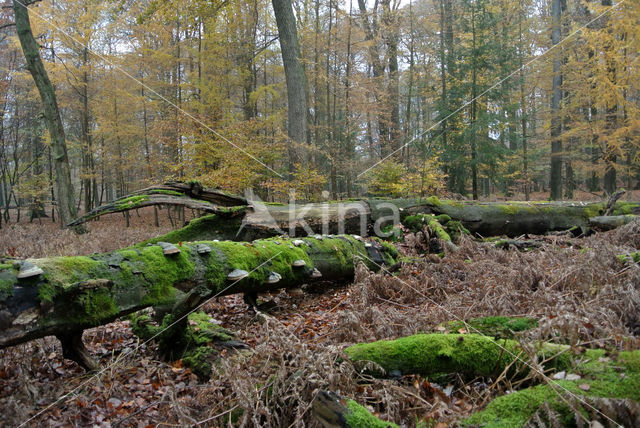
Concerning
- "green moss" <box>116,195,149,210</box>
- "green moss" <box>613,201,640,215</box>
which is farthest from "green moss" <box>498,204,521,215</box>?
"green moss" <box>116,195,149,210</box>

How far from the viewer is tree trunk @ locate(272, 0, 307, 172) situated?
38.2ft

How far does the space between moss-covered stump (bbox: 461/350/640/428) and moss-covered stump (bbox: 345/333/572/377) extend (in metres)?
0.29

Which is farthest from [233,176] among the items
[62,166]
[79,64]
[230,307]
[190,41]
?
[79,64]

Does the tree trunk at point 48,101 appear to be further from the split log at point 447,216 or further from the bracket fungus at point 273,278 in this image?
the bracket fungus at point 273,278

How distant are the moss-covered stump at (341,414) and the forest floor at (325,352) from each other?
0.56ft

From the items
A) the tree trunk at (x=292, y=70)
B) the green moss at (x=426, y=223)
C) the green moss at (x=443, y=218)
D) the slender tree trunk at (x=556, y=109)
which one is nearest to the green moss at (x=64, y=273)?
the green moss at (x=426, y=223)

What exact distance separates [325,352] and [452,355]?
33.6 inches

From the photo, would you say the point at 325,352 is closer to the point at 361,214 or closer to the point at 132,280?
the point at 132,280

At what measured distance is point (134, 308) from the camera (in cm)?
330

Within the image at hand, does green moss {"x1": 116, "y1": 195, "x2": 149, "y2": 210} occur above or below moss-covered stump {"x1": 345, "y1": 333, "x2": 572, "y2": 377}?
above

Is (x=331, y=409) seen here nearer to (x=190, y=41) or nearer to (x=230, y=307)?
(x=230, y=307)

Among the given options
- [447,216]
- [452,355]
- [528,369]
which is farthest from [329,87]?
[528,369]

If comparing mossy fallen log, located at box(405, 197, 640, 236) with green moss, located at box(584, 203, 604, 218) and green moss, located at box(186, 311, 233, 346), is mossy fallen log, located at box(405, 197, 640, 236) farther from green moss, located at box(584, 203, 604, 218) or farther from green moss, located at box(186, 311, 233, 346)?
green moss, located at box(186, 311, 233, 346)

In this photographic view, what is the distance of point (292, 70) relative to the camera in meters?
11.8
